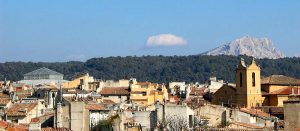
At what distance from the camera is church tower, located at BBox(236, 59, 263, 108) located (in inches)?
3620

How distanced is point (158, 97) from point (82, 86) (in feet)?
28.8

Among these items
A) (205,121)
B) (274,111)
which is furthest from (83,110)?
(274,111)

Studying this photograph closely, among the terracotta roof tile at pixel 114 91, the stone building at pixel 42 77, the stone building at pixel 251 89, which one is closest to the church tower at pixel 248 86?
the stone building at pixel 251 89

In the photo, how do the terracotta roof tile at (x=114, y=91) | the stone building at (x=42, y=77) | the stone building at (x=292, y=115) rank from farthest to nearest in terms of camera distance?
the stone building at (x=42, y=77) < the terracotta roof tile at (x=114, y=91) < the stone building at (x=292, y=115)

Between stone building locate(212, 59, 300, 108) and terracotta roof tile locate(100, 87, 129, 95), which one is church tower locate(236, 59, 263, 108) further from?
terracotta roof tile locate(100, 87, 129, 95)

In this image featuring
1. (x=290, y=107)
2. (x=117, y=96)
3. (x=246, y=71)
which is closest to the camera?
(x=290, y=107)

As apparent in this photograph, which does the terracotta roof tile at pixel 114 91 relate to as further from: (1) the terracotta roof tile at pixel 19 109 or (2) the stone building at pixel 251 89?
(1) the terracotta roof tile at pixel 19 109

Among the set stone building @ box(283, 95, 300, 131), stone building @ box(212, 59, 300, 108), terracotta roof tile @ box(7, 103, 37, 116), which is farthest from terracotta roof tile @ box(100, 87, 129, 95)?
stone building @ box(283, 95, 300, 131)

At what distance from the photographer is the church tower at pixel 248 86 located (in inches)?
3620

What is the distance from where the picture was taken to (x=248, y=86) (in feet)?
303

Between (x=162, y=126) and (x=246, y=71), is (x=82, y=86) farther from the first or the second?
(x=162, y=126)

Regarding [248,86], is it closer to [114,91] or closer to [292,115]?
[114,91]

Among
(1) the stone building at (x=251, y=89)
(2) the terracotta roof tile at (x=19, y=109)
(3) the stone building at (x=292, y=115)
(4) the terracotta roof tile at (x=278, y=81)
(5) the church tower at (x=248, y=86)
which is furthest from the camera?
(4) the terracotta roof tile at (x=278, y=81)

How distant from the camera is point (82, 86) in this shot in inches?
4222
